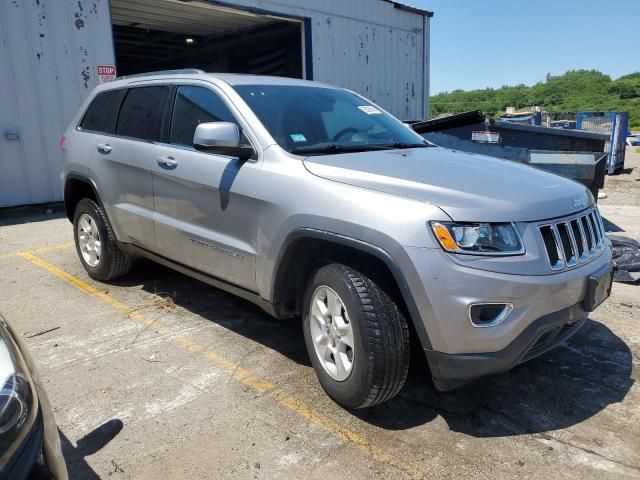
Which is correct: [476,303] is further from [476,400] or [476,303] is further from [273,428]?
[273,428]

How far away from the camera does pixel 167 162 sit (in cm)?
399

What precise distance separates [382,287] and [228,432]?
1.11 m

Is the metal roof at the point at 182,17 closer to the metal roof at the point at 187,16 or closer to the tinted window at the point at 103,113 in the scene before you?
the metal roof at the point at 187,16

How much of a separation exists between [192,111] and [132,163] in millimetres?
760

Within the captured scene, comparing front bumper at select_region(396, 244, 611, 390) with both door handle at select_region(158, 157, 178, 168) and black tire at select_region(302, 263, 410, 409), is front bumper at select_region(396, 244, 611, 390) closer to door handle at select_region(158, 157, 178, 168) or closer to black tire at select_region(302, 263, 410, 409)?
black tire at select_region(302, 263, 410, 409)

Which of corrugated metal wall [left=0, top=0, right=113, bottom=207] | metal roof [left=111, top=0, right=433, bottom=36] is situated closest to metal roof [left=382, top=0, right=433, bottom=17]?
metal roof [left=111, top=0, right=433, bottom=36]

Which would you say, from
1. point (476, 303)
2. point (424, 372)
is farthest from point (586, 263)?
point (424, 372)

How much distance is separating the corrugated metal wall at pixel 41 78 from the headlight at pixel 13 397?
816cm

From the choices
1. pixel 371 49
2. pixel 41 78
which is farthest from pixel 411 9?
pixel 41 78

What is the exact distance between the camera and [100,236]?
4.96 m

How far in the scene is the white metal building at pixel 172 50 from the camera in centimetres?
888

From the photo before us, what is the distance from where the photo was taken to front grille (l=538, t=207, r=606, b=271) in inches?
105

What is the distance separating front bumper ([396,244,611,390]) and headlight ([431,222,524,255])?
0.26 feet

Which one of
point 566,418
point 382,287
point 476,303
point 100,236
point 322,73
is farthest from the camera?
point 322,73
